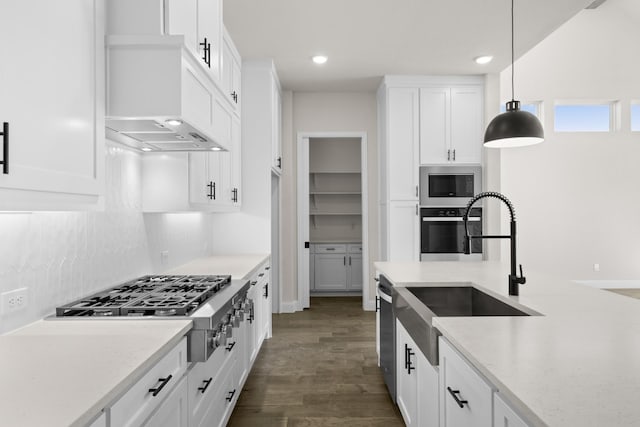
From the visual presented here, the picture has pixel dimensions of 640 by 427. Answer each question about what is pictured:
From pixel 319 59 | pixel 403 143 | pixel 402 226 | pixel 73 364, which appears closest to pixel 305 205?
pixel 402 226

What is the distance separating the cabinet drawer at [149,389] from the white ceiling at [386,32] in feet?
8.78

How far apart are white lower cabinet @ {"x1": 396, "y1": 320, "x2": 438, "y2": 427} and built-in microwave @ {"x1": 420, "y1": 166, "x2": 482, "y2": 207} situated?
2709 millimetres

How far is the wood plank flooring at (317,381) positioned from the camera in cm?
266

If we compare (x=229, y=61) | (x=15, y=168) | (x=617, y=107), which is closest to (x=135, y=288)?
(x=15, y=168)

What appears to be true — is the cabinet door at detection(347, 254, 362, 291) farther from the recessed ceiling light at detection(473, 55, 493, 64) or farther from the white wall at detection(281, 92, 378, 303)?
the recessed ceiling light at detection(473, 55, 493, 64)

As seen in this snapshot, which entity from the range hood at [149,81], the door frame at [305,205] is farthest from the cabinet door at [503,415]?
→ the door frame at [305,205]

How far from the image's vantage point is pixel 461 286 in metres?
2.44

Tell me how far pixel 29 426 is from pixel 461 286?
216cm

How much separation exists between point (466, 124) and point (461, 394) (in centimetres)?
414

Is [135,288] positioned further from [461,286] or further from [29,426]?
[461,286]

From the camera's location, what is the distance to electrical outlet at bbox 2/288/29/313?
1458 millimetres

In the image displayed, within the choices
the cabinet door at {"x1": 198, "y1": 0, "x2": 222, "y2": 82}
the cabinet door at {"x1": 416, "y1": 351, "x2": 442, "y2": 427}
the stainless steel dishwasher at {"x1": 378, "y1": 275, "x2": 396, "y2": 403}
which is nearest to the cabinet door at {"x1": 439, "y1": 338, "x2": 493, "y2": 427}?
the cabinet door at {"x1": 416, "y1": 351, "x2": 442, "y2": 427}

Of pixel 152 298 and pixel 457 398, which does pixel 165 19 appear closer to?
pixel 152 298

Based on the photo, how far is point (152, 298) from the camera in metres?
1.97
